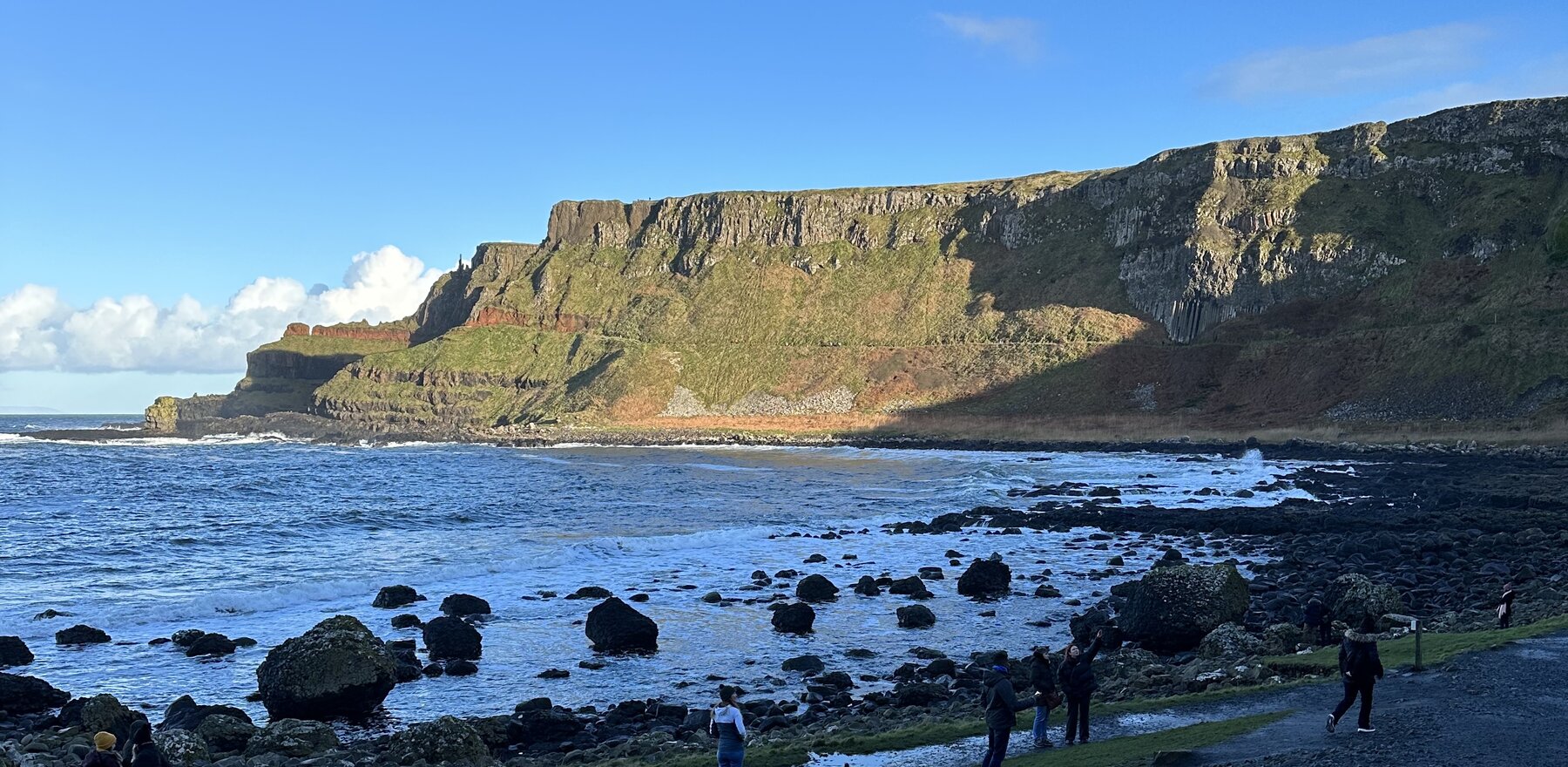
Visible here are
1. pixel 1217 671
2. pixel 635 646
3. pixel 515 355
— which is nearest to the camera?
pixel 1217 671

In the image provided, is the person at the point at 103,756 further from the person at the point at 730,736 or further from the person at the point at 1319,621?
the person at the point at 1319,621

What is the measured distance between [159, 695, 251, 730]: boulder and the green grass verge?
57.7 feet

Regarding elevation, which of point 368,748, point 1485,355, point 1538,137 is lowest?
point 368,748

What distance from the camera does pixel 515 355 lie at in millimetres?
169375

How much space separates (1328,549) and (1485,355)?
68.8 metres

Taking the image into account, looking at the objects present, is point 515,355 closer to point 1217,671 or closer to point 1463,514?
point 1463,514

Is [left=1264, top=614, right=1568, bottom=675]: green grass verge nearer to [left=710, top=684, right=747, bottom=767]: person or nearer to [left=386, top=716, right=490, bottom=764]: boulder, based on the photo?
→ [left=710, top=684, right=747, bottom=767]: person

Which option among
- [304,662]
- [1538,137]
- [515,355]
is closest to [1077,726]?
[304,662]

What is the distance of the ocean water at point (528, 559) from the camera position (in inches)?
904

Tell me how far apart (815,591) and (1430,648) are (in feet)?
50.3

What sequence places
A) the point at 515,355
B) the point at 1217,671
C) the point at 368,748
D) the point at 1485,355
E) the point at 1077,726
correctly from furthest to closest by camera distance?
1. the point at 515,355
2. the point at 1485,355
3. the point at 1217,671
4. the point at 368,748
5. the point at 1077,726

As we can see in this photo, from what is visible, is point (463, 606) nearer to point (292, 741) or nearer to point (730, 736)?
point (292, 741)

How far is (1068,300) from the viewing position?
14575 centimetres

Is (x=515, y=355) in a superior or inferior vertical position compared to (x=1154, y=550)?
superior
